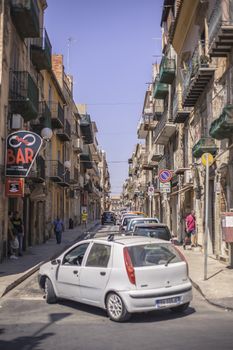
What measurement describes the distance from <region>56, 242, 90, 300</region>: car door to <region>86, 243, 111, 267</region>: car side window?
26cm

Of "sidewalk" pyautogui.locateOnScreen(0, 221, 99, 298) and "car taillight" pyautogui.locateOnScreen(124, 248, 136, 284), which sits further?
"sidewalk" pyautogui.locateOnScreen(0, 221, 99, 298)

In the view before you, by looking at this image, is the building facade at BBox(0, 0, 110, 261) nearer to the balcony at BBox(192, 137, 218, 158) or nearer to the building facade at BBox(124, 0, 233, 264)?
the building facade at BBox(124, 0, 233, 264)

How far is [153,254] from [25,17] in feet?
44.3

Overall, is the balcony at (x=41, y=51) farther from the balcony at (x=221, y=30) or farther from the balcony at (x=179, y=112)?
the balcony at (x=221, y=30)

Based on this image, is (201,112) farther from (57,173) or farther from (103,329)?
(103,329)

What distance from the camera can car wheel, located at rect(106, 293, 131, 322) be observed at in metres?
8.24

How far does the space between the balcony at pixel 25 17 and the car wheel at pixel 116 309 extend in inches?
534

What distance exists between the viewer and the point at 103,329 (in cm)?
780

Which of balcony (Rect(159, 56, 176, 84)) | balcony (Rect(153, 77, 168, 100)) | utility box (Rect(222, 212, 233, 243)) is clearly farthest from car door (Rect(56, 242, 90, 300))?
balcony (Rect(153, 77, 168, 100))

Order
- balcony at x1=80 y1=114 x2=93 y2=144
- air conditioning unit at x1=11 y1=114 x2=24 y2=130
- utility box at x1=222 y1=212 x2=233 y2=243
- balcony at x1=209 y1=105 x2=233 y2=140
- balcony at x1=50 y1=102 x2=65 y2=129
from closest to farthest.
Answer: utility box at x1=222 y1=212 x2=233 y2=243 → balcony at x1=209 y1=105 x2=233 y2=140 → air conditioning unit at x1=11 y1=114 x2=24 y2=130 → balcony at x1=50 y1=102 x2=65 y2=129 → balcony at x1=80 y1=114 x2=93 y2=144

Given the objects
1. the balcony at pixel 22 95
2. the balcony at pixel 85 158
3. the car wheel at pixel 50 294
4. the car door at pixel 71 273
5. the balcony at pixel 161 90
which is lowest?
the car wheel at pixel 50 294

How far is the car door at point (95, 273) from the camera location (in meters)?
8.73

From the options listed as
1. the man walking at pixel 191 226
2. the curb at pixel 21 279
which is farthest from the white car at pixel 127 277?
the man walking at pixel 191 226

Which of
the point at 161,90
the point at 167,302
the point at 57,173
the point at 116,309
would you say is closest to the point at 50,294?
the point at 116,309
